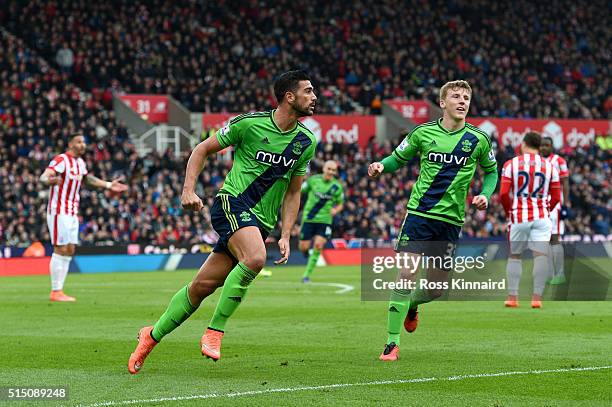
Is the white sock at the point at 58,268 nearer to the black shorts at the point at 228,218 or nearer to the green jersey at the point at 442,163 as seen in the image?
the green jersey at the point at 442,163

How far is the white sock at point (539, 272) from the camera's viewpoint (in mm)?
15812

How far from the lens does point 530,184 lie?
1588cm

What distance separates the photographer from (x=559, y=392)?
7535 millimetres

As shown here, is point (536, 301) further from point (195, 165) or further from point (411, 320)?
point (195, 165)

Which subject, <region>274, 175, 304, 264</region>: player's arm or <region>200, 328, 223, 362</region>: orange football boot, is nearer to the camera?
<region>200, 328, 223, 362</region>: orange football boot

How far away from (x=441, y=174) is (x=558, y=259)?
435 inches

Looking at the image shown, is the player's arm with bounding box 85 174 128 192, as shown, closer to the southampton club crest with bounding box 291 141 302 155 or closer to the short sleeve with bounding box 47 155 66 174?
the short sleeve with bounding box 47 155 66 174

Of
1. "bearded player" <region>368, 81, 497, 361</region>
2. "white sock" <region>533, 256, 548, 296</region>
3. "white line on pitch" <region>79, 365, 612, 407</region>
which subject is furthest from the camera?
"white sock" <region>533, 256, 548, 296</region>

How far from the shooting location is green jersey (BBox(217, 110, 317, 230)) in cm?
895

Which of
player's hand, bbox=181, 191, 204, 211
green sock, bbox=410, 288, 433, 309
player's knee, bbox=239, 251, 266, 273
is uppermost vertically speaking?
player's hand, bbox=181, 191, 204, 211

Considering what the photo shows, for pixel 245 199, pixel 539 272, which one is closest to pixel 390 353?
pixel 245 199

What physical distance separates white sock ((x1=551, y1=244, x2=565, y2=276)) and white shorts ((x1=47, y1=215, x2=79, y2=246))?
8.37 m

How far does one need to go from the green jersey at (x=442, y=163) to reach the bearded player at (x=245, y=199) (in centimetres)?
147

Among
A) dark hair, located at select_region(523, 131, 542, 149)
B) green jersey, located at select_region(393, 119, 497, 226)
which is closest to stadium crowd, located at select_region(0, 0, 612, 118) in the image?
dark hair, located at select_region(523, 131, 542, 149)
